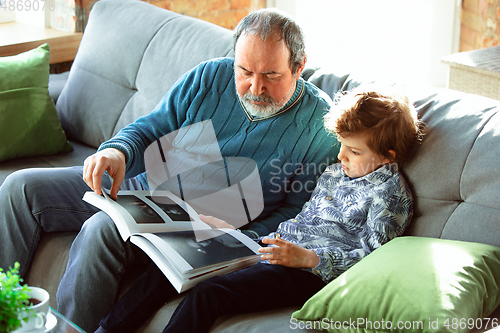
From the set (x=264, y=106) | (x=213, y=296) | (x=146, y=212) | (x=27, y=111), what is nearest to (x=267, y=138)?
(x=264, y=106)

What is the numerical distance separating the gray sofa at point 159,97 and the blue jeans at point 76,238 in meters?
0.06

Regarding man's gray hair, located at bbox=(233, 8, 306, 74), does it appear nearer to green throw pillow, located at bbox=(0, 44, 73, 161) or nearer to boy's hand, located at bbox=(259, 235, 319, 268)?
boy's hand, located at bbox=(259, 235, 319, 268)

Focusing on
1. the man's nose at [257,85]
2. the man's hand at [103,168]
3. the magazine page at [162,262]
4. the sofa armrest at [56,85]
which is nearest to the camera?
the magazine page at [162,262]

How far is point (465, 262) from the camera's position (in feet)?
3.47

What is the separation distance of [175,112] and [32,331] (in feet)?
2.96

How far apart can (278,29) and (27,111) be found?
113 cm

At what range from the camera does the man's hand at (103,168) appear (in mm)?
1367

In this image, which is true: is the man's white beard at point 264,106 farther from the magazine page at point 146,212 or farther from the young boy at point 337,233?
the magazine page at point 146,212

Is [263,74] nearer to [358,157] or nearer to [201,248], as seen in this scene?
[358,157]

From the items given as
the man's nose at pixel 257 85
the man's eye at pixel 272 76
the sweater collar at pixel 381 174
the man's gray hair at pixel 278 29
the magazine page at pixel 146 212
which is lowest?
the magazine page at pixel 146 212

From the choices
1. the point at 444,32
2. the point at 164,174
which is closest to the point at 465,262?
the point at 164,174

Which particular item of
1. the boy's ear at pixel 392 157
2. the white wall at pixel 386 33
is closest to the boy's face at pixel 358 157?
the boy's ear at pixel 392 157

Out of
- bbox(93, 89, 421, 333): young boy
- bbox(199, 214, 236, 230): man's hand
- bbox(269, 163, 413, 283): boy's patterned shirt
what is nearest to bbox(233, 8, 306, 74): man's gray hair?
bbox(93, 89, 421, 333): young boy

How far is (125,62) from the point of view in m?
2.14
